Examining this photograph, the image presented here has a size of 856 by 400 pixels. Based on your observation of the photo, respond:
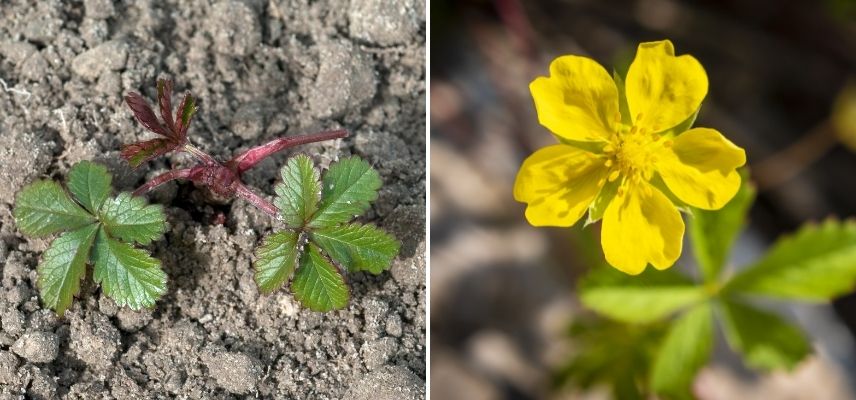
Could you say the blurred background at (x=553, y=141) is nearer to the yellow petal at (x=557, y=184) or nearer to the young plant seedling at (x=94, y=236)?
the yellow petal at (x=557, y=184)

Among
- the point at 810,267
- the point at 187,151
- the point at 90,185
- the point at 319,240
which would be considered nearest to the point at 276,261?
the point at 319,240

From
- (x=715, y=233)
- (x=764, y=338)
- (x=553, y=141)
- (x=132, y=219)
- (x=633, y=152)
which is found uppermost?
(x=633, y=152)

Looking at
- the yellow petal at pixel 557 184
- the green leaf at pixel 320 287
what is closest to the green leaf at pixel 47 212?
the green leaf at pixel 320 287

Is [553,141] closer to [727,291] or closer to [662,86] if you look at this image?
[727,291]

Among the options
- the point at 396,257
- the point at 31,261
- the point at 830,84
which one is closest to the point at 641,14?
the point at 830,84

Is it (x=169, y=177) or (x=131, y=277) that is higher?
(x=169, y=177)

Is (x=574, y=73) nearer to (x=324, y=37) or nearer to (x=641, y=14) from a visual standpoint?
(x=324, y=37)

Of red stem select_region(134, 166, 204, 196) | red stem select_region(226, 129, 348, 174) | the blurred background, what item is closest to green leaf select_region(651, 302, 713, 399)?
the blurred background
